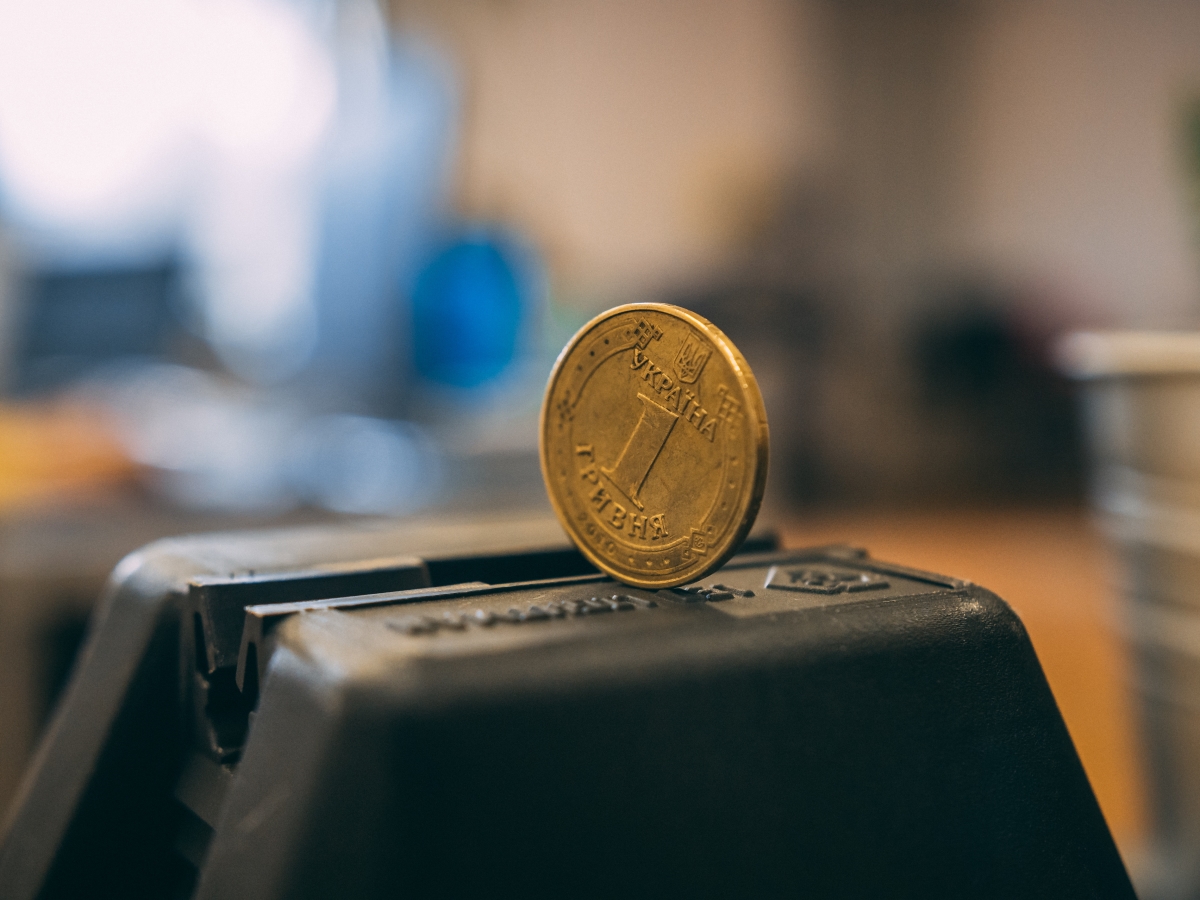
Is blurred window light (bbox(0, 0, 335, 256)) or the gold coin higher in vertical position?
blurred window light (bbox(0, 0, 335, 256))

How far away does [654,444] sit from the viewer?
19.4 inches

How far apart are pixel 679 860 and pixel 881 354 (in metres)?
4.95

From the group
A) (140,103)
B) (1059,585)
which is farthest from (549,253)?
(1059,585)

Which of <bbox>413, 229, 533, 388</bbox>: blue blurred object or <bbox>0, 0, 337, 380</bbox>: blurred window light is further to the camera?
<bbox>0, 0, 337, 380</bbox>: blurred window light

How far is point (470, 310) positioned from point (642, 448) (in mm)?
2337

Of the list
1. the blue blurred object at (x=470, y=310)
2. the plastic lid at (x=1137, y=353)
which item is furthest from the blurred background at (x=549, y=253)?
the plastic lid at (x=1137, y=353)

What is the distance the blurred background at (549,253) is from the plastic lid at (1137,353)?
295mm

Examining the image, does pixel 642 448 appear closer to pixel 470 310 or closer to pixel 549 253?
pixel 470 310

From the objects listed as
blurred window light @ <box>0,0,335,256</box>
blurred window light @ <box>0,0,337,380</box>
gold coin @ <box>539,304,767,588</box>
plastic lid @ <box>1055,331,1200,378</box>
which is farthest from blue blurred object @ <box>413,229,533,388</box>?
gold coin @ <box>539,304,767,588</box>

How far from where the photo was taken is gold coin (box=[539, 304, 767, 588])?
0.46 metres

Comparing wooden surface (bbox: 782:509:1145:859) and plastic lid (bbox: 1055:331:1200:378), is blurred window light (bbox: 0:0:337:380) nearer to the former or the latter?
wooden surface (bbox: 782:509:1145:859)

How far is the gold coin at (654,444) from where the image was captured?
459 millimetres

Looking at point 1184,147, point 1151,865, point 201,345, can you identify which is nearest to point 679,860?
point 1151,865

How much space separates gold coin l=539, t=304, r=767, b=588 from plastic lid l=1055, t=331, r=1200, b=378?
0.47 m
